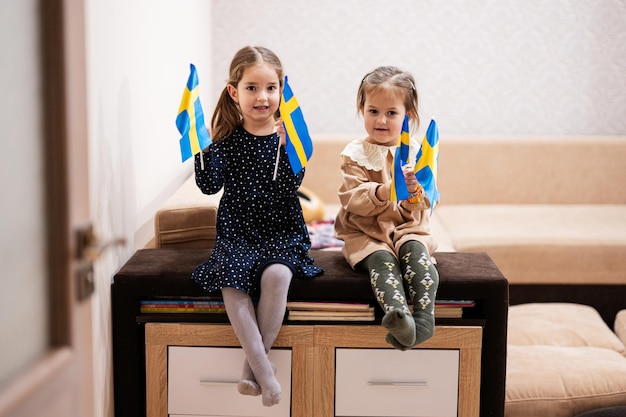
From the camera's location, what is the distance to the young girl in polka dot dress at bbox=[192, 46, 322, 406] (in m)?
2.31

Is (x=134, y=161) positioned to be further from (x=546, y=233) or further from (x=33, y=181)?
(x=546, y=233)

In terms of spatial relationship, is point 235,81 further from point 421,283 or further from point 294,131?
point 421,283

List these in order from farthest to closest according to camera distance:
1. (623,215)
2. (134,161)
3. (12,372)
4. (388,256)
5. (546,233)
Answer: (623,215) < (546,233) < (134,161) < (388,256) < (12,372)

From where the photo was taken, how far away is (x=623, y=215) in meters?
3.94

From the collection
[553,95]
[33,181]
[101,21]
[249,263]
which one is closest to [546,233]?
[553,95]

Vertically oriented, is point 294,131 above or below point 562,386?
above

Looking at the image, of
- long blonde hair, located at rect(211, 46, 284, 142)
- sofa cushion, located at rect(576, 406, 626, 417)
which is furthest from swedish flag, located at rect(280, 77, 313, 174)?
sofa cushion, located at rect(576, 406, 626, 417)

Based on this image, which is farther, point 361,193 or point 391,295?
point 361,193

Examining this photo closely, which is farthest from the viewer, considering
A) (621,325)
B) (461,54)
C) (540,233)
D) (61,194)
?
(461,54)

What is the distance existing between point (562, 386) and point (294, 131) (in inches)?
45.1

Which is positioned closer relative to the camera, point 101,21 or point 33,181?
point 33,181

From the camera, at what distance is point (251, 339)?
86.3 inches

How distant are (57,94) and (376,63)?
3.24m

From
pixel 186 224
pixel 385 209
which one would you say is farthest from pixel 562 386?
pixel 186 224
